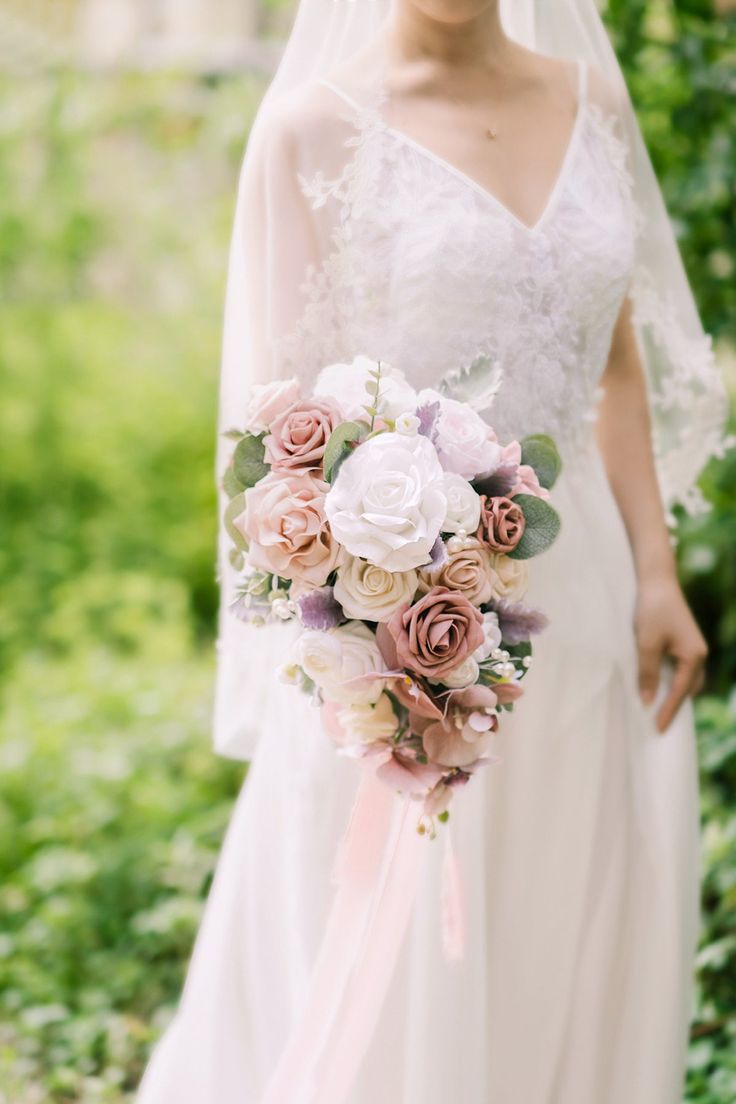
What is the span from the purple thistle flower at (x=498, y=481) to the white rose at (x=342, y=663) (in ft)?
0.79

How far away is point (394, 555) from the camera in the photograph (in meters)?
1.41

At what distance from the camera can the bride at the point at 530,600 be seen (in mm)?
1766

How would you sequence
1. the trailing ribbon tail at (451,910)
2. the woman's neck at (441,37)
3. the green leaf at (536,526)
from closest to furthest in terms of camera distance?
1. the green leaf at (536,526)
2. the trailing ribbon tail at (451,910)
3. the woman's neck at (441,37)

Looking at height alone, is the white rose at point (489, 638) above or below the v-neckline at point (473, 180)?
below

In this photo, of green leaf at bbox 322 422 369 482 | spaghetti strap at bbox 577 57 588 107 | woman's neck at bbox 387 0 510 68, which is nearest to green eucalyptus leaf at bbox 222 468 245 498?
green leaf at bbox 322 422 369 482

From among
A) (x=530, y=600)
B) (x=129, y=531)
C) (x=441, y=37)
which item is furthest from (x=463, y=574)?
(x=129, y=531)

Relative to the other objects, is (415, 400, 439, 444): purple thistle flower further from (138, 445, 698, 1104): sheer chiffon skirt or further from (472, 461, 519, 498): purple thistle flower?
(138, 445, 698, 1104): sheer chiffon skirt

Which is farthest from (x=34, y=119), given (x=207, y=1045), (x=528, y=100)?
(x=207, y=1045)

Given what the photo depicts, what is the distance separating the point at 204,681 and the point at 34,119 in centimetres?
266

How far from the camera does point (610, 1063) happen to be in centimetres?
197

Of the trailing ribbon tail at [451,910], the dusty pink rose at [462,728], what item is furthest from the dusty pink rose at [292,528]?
the trailing ribbon tail at [451,910]

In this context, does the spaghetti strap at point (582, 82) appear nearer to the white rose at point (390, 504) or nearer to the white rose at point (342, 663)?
the white rose at point (390, 504)

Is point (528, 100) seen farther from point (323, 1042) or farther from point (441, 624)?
point (323, 1042)

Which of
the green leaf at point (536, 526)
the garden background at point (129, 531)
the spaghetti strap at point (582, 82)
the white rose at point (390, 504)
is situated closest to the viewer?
the white rose at point (390, 504)
